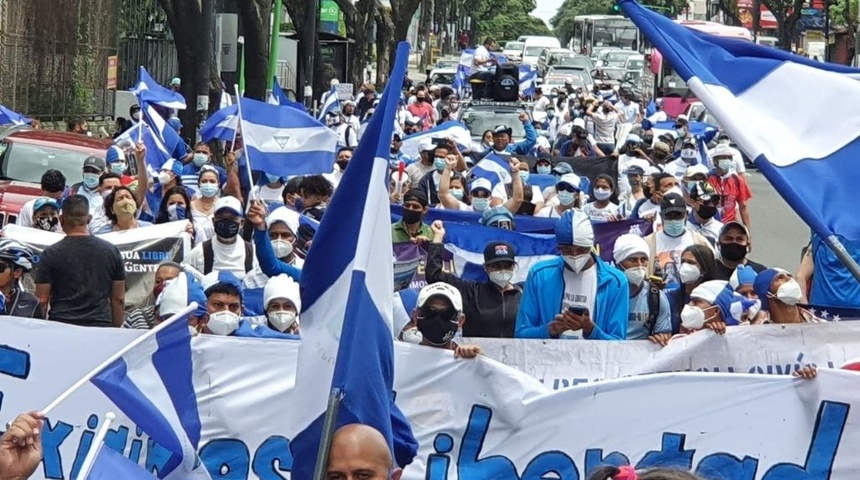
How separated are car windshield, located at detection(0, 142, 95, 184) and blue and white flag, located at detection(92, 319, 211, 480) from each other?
35.3 ft

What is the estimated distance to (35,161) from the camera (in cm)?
1638

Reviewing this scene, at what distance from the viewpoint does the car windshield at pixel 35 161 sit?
16.1m

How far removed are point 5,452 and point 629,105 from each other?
3119 centimetres

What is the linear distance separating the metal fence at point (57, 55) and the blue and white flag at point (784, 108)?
24027mm

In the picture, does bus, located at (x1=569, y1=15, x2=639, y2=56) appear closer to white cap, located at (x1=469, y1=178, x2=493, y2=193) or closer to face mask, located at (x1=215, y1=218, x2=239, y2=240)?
white cap, located at (x1=469, y1=178, x2=493, y2=193)

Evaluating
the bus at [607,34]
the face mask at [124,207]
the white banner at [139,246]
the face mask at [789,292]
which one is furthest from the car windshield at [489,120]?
the bus at [607,34]

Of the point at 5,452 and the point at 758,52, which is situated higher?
the point at 758,52

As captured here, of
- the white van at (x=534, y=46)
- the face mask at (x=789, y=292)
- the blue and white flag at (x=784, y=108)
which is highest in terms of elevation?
the blue and white flag at (x=784, y=108)

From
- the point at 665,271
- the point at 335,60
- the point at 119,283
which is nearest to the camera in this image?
the point at 119,283

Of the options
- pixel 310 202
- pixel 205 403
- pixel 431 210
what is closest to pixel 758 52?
pixel 205 403

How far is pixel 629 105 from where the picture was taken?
3488cm

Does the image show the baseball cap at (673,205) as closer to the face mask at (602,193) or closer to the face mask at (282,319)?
the face mask at (602,193)

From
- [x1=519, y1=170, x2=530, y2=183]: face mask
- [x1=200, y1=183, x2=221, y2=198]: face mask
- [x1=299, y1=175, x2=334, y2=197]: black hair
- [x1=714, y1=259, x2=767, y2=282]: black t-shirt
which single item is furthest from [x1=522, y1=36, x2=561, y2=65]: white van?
[x1=714, y1=259, x2=767, y2=282]: black t-shirt

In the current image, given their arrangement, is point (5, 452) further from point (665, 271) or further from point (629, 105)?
point (629, 105)
